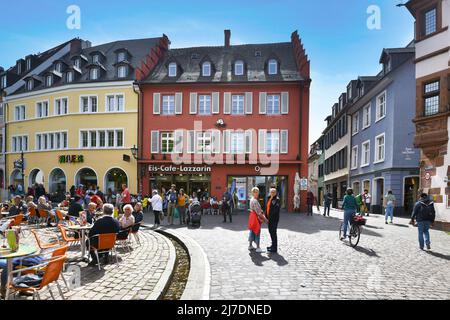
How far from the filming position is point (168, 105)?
22828 millimetres

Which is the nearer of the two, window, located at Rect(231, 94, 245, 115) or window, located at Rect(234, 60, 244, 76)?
window, located at Rect(231, 94, 245, 115)

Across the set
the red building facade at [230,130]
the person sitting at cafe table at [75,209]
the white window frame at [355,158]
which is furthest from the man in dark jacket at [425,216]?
the white window frame at [355,158]

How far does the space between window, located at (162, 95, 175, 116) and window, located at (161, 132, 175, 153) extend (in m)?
1.61

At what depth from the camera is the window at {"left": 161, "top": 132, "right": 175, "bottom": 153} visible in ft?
73.9

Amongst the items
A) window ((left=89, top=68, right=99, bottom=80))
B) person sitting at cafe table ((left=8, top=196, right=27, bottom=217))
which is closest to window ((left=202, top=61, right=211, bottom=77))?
window ((left=89, top=68, right=99, bottom=80))

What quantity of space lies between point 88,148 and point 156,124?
5.78 metres

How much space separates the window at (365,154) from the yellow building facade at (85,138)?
1831cm

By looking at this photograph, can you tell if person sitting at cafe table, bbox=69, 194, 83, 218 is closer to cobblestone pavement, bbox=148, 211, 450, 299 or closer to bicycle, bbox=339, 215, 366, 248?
cobblestone pavement, bbox=148, 211, 450, 299

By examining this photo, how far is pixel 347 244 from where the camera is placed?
8.78 m

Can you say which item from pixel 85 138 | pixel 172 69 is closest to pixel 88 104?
pixel 85 138

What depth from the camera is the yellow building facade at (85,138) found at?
22969 mm
